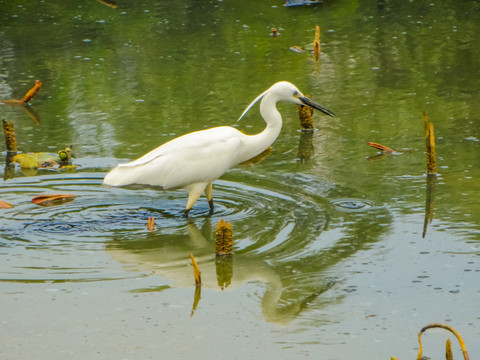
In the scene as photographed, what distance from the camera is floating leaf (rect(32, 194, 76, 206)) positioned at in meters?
7.83

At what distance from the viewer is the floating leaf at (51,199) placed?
7.83 metres

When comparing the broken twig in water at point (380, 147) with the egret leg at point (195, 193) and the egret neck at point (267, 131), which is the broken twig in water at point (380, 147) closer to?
the egret neck at point (267, 131)

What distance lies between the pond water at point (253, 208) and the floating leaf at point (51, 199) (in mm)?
90

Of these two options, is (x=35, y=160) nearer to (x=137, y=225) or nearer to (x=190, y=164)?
(x=137, y=225)

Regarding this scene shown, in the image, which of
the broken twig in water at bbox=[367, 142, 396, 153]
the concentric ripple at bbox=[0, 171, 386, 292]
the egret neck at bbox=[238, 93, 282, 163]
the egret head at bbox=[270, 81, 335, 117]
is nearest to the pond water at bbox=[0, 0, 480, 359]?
the concentric ripple at bbox=[0, 171, 386, 292]

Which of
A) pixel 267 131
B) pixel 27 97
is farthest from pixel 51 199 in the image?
pixel 27 97

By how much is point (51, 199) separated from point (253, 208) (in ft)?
6.06

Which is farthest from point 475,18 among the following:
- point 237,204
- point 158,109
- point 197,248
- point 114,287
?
point 114,287

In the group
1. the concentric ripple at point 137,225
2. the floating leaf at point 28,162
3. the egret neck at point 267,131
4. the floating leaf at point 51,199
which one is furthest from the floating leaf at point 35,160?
the egret neck at point 267,131

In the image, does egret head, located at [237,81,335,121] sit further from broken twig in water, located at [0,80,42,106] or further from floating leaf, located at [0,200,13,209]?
broken twig in water, located at [0,80,42,106]

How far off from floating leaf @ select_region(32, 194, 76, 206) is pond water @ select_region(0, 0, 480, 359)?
0.09 metres

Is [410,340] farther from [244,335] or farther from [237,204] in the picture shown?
[237,204]

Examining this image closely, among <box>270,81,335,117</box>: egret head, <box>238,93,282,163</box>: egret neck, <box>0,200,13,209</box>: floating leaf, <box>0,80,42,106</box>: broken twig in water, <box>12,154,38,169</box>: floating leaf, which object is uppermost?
<box>270,81,335,117</box>: egret head

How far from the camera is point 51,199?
25.8 ft
